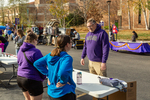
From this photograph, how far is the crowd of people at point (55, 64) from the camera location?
2.48 meters

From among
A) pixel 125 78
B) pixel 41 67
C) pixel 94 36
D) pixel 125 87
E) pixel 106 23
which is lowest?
pixel 125 78

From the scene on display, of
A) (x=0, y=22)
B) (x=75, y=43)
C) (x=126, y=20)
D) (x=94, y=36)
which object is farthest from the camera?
(x=0, y=22)

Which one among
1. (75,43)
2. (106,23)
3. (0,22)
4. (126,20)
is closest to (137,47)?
(75,43)

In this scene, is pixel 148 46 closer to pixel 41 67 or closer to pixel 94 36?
pixel 94 36

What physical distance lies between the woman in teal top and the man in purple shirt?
1.80 m

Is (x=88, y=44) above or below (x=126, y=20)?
below

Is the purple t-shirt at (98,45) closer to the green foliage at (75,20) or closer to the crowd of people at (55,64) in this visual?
the crowd of people at (55,64)

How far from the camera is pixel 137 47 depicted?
44.5ft

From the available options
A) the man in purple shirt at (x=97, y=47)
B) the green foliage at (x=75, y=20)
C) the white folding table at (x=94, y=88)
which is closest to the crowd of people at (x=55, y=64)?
the man in purple shirt at (x=97, y=47)

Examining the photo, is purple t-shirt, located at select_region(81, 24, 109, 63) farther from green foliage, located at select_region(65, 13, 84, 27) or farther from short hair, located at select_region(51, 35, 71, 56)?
green foliage, located at select_region(65, 13, 84, 27)

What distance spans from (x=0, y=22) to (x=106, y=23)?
1513 inches

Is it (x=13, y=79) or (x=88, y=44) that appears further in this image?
(x=13, y=79)

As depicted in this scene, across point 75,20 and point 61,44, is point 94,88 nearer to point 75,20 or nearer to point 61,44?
point 61,44

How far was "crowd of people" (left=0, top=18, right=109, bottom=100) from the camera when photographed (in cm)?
248
